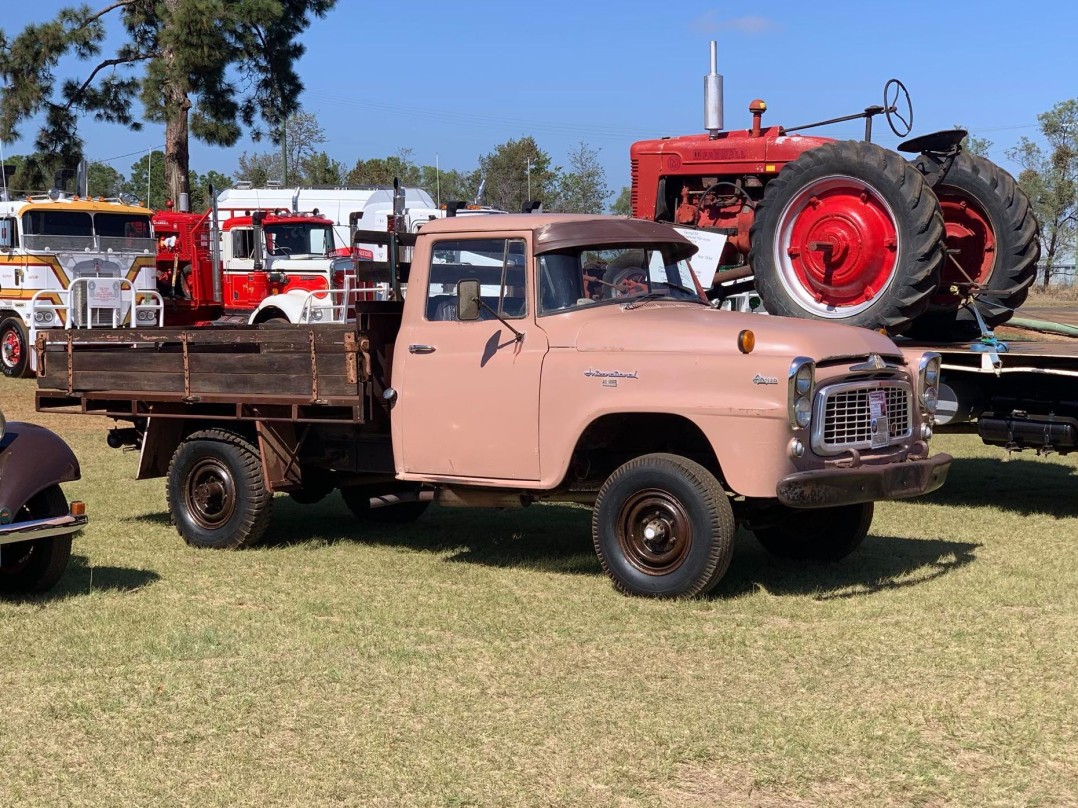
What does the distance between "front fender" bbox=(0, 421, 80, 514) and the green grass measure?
65cm

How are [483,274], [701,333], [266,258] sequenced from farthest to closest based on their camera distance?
1. [266,258]
2. [483,274]
3. [701,333]

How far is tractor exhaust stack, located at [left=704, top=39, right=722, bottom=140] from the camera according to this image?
12430 millimetres

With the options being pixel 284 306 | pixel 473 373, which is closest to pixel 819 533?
pixel 473 373

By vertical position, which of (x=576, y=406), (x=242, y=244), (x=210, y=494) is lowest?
(x=210, y=494)

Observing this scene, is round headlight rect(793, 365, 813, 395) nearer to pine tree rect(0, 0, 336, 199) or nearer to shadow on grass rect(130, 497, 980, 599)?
shadow on grass rect(130, 497, 980, 599)

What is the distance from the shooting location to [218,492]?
29.6 feet

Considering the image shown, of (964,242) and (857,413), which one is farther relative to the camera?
(964,242)

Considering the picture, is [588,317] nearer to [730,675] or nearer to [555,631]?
[555,631]

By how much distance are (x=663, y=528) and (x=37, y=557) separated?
11.1 ft

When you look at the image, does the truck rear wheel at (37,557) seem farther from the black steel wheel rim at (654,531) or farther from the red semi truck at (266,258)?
the red semi truck at (266,258)

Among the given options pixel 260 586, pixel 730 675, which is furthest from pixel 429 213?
pixel 730 675

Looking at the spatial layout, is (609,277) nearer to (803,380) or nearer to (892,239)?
(803,380)

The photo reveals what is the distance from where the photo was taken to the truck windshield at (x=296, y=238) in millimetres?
21062

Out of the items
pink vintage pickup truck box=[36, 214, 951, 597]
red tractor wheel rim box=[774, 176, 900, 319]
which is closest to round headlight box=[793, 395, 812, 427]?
pink vintage pickup truck box=[36, 214, 951, 597]
